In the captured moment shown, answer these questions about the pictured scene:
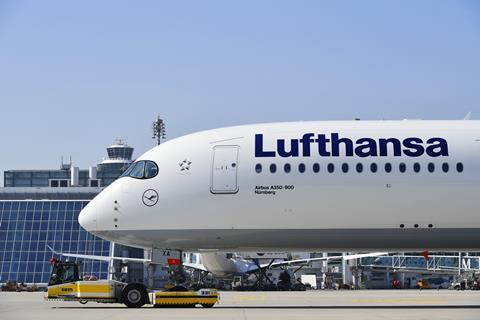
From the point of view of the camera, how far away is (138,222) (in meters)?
31.3

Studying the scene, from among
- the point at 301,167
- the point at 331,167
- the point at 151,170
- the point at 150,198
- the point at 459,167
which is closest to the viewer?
the point at 459,167

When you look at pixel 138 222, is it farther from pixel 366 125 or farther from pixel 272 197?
pixel 366 125

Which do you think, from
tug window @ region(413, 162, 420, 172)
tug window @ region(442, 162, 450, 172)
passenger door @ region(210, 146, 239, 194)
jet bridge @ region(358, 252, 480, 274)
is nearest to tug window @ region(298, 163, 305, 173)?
passenger door @ region(210, 146, 239, 194)

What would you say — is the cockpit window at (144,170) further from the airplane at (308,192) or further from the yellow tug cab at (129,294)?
the yellow tug cab at (129,294)

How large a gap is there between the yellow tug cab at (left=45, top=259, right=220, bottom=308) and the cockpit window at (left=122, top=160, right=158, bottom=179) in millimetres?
3691

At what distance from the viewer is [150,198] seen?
103 ft

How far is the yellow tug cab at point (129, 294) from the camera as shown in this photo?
31547 mm

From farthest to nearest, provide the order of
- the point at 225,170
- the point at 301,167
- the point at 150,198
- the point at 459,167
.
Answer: the point at 150,198
the point at 225,170
the point at 301,167
the point at 459,167

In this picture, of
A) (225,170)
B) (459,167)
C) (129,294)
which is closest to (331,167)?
(225,170)

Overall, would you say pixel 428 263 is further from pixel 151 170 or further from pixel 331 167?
pixel 151 170

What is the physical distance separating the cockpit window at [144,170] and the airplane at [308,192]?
37mm

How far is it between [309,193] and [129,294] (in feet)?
23.0

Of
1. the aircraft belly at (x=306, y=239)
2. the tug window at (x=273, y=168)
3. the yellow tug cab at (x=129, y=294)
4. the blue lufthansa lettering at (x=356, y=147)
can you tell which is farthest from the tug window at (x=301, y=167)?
the yellow tug cab at (x=129, y=294)

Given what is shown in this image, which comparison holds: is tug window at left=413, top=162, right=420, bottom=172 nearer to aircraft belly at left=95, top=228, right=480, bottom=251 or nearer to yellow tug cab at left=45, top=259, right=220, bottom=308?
aircraft belly at left=95, top=228, right=480, bottom=251
